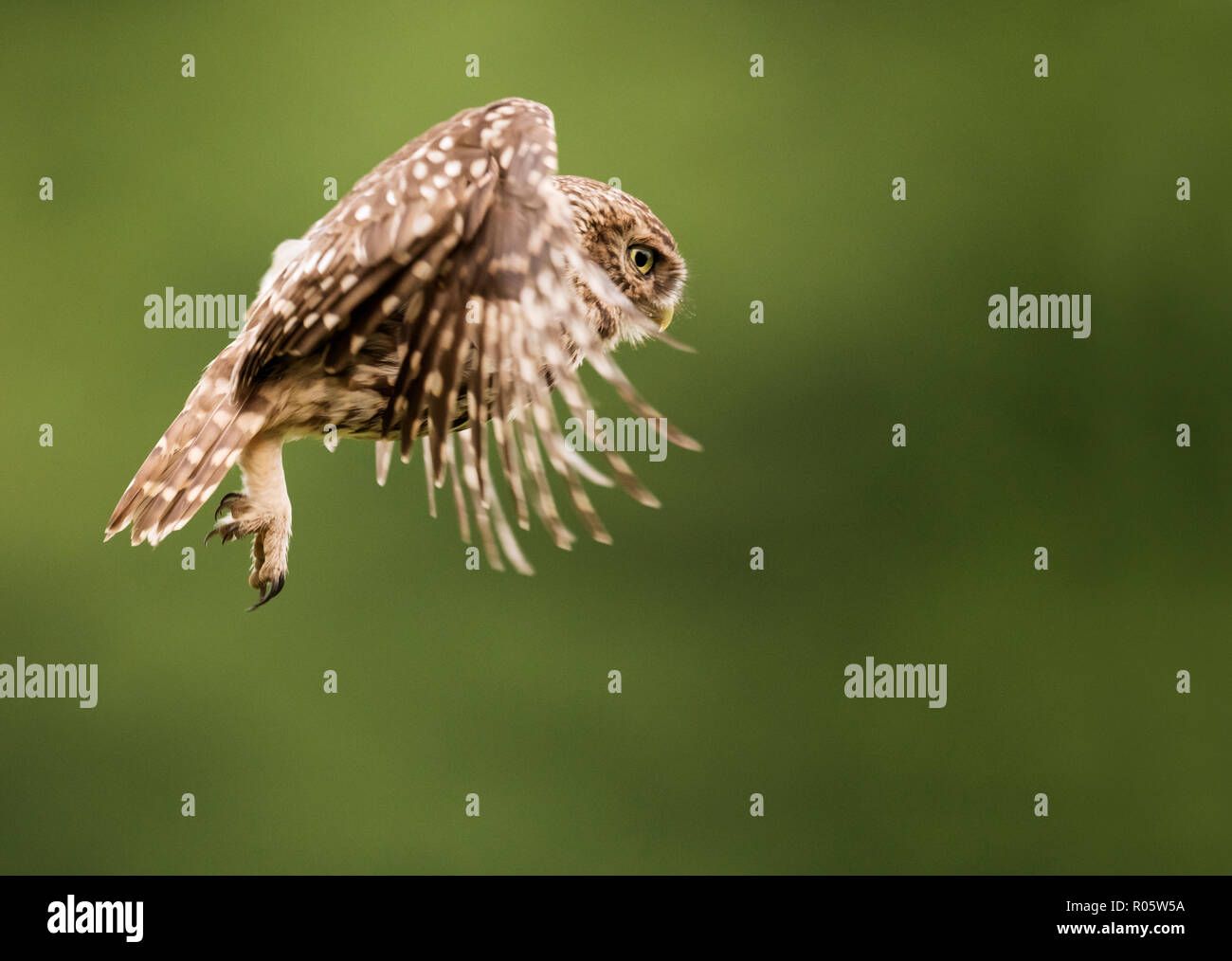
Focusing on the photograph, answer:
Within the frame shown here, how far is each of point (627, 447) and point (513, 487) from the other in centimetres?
98

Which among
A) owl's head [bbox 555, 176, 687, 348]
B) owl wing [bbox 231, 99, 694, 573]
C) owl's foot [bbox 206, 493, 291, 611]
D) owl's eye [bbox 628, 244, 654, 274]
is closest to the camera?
owl wing [bbox 231, 99, 694, 573]

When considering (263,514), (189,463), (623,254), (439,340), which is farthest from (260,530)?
(623,254)

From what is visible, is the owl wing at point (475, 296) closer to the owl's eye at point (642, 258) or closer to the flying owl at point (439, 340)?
the flying owl at point (439, 340)

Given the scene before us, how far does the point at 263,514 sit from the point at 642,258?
80 cm

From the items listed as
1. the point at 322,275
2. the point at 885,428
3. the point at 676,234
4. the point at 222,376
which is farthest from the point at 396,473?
the point at 322,275

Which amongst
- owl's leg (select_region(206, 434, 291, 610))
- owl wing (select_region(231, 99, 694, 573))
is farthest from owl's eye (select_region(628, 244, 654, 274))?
owl's leg (select_region(206, 434, 291, 610))

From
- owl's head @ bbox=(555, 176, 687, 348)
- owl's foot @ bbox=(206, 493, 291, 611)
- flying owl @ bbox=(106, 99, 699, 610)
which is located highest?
owl's head @ bbox=(555, 176, 687, 348)

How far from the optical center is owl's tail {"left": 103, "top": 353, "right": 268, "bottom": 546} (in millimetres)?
1854

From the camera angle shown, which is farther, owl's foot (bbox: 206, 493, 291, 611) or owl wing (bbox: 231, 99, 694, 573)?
owl's foot (bbox: 206, 493, 291, 611)

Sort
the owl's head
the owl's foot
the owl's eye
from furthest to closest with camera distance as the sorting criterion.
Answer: the owl's eye → the owl's head → the owl's foot

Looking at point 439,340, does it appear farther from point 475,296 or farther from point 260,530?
point 260,530

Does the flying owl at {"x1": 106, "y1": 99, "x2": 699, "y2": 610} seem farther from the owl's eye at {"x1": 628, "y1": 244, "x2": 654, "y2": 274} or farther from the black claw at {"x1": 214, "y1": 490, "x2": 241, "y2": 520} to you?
the owl's eye at {"x1": 628, "y1": 244, "x2": 654, "y2": 274}

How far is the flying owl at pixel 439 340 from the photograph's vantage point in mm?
1762

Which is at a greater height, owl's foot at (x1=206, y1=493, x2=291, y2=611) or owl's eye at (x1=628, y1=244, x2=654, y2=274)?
owl's eye at (x1=628, y1=244, x2=654, y2=274)
